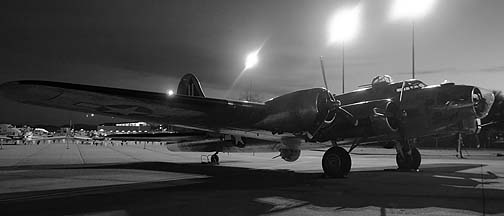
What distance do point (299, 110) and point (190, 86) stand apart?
32.6 ft

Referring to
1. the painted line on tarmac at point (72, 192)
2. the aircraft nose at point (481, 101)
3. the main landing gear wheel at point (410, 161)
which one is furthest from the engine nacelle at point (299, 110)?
the main landing gear wheel at point (410, 161)

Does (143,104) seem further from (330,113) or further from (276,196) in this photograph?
(330,113)

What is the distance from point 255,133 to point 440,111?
6.30 meters

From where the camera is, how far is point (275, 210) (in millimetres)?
6637

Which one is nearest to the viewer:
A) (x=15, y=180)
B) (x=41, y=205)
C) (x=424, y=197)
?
(x=41, y=205)

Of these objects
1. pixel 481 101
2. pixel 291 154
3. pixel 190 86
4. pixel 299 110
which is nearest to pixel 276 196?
pixel 299 110

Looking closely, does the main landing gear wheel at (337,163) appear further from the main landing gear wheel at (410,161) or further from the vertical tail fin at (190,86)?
the vertical tail fin at (190,86)

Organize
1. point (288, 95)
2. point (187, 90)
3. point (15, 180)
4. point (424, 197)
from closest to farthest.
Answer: point (424, 197) → point (15, 180) → point (288, 95) → point (187, 90)

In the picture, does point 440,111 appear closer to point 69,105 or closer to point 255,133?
point 255,133

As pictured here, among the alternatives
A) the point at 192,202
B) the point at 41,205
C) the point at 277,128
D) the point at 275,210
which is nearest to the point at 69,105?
the point at 41,205

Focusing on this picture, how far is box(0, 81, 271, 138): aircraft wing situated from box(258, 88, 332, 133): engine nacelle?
60cm

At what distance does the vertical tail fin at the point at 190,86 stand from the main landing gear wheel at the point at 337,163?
9.76 m

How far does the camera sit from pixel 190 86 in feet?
66.9

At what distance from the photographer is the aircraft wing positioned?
902cm
